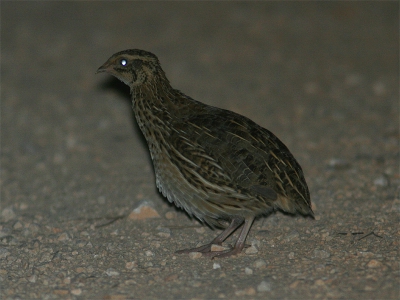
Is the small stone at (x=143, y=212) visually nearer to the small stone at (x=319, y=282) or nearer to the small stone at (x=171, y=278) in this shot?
the small stone at (x=171, y=278)

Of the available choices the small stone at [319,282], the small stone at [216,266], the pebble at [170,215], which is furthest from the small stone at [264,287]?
the pebble at [170,215]

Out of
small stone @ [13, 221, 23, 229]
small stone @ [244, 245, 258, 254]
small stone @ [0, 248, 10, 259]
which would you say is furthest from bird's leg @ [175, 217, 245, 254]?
small stone @ [13, 221, 23, 229]

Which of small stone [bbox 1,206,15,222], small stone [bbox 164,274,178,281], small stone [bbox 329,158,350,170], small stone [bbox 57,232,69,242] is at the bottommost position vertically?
small stone [bbox 164,274,178,281]

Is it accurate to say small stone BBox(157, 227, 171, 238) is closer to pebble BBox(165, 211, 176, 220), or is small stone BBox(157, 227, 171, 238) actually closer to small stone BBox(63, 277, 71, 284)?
pebble BBox(165, 211, 176, 220)

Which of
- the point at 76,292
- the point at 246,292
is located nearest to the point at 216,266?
the point at 246,292

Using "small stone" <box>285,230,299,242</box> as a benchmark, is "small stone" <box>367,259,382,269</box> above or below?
below

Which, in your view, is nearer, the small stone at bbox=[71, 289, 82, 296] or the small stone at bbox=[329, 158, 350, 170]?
the small stone at bbox=[71, 289, 82, 296]
